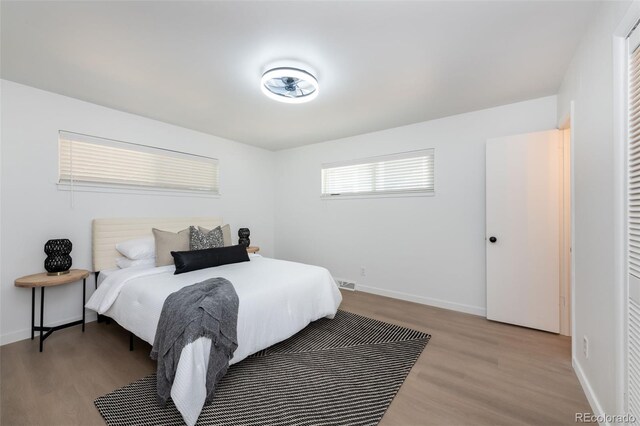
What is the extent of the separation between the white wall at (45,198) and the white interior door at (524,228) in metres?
4.20

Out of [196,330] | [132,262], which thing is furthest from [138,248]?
[196,330]

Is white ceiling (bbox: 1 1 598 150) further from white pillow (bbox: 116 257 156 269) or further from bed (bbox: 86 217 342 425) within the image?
white pillow (bbox: 116 257 156 269)

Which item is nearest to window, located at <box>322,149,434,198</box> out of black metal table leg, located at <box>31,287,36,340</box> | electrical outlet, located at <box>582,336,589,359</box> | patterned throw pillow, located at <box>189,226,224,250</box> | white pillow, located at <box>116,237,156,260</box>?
patterned throw pillow, located at <box>189,226,224,250</box>

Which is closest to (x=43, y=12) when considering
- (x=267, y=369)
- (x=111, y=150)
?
(x=111, y=150)

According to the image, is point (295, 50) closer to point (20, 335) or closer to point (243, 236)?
point (243, 236)

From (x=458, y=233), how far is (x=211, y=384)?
3.10 meters

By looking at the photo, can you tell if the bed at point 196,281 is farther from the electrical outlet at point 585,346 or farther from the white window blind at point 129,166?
the electrical outlet at point 585,346

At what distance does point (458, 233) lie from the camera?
11.0 feet

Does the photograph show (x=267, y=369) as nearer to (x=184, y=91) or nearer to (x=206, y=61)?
(x=206, y=61)

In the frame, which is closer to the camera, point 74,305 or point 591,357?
point 591,357

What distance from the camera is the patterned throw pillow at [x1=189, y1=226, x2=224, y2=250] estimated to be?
323 centimetres

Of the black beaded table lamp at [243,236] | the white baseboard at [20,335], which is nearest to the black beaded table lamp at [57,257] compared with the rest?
the white baseboard at [20,335]

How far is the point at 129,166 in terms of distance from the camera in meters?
3.35

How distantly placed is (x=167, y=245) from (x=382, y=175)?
305 centimetres
